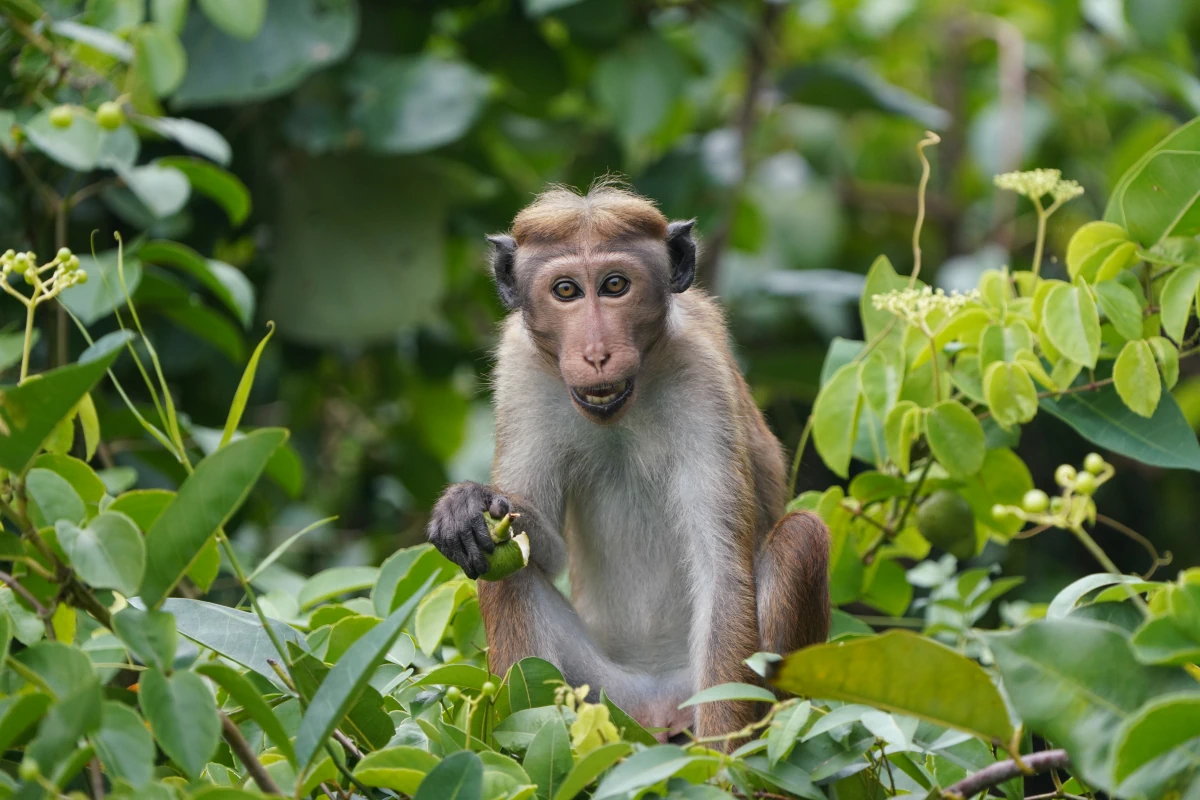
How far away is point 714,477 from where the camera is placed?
4.50 metres

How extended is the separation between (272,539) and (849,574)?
513 cm

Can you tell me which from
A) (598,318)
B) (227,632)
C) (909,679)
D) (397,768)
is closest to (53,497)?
(227,632)

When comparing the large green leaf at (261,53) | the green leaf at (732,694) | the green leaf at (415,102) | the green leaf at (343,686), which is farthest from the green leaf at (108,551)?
the green leaf at (415,102)

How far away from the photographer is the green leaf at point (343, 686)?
2455 mm

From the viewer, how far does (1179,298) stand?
3.56 metres

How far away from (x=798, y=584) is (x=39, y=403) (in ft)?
8.10

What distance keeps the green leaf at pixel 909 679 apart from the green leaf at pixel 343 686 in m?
0.76

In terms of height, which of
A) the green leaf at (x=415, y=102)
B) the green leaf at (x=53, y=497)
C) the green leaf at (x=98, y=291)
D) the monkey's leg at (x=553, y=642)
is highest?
the green leaf at (x=53, y=497)

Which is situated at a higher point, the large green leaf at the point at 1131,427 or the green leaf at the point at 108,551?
the green leaf at the point at 108,551

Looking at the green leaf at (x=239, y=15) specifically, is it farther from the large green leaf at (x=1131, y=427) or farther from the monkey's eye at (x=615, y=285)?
the large green leaf at (x=1131, y=427)

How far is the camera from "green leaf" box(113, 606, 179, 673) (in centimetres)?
233

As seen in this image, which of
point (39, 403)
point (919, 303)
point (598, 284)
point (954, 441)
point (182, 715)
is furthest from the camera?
point (598, 284)

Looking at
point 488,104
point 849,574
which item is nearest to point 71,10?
point 488,104

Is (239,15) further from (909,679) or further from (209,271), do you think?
(909,679)
